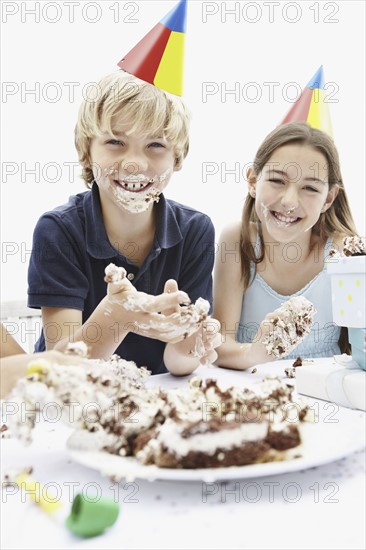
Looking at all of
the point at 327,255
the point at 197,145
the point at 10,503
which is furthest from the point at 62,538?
the point at 197,145

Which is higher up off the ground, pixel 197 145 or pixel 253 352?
pixel 197 145

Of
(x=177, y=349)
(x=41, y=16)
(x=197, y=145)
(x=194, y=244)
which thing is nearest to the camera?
(x=177, y=349)

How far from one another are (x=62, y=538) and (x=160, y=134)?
821mm

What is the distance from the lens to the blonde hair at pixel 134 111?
1.08 meters

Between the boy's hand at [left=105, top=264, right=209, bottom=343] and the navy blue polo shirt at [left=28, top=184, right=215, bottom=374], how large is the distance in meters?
0.27

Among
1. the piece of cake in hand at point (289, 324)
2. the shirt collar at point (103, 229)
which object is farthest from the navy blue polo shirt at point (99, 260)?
the piece of cake in hand at point (289, 324)

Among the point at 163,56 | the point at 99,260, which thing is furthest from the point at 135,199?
the point at 163,56

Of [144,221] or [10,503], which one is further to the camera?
[144,221]

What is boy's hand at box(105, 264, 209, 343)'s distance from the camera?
2.59 feet

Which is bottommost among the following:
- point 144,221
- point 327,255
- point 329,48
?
point 327,255

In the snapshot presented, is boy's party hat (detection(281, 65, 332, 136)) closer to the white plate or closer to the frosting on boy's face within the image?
the frosting on boy's face

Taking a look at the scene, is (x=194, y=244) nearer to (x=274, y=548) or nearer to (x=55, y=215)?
(x=55, y=215)

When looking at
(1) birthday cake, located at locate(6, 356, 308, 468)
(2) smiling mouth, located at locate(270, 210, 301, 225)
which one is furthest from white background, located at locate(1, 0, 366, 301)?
(1) birthday cake, located at locate(6, 356, 308, 468)

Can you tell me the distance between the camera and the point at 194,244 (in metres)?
1.25
